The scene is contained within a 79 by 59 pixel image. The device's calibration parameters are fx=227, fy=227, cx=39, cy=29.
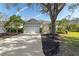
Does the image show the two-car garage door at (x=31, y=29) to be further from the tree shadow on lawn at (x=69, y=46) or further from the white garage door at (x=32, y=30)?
the tree shadow on lawn at (x=69, y=46)

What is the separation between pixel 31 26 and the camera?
4.31 meters

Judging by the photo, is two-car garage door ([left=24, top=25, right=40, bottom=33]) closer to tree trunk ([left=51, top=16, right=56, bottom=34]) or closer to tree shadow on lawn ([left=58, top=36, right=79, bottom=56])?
tree trunk ([left=51, top=16, right=56, bottom=34])

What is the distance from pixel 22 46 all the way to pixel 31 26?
1.37 ft

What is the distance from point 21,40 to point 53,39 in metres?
0.61

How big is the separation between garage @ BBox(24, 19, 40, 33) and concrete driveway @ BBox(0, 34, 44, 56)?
10cm

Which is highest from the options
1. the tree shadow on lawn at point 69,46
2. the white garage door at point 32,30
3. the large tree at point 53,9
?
the large tree at point 53,9

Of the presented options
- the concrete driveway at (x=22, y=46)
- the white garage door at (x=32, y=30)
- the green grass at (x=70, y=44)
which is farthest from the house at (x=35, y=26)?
the green grass at (x=70, y=44)

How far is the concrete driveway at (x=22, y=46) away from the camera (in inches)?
167

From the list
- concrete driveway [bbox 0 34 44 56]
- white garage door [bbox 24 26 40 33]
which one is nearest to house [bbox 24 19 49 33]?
white garage door [bbox 24 26 40 33]

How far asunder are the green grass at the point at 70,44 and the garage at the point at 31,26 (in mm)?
505

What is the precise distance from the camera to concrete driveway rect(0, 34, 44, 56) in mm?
4254

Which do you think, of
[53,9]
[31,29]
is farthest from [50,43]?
[53,9]

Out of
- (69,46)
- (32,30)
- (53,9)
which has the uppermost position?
(53,9)

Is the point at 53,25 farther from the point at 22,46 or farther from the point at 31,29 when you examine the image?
the point at 22,46
